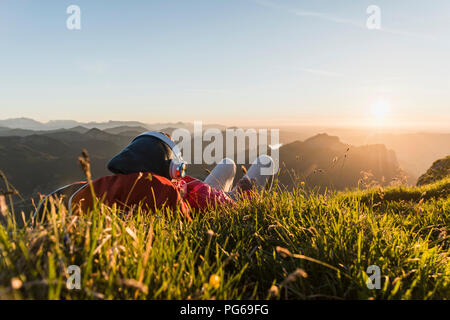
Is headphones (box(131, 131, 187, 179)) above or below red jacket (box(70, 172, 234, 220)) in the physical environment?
above

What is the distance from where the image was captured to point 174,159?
14.2ft

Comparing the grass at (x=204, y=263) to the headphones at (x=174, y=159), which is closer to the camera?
the grass at (x=204, y=263)

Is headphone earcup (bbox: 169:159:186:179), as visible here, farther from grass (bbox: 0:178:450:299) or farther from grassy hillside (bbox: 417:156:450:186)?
grassy hillside (bbox: 417:156:450:186)

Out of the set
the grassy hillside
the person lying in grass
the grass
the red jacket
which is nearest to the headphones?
the person lying in grass

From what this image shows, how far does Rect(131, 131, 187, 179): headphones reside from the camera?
418 cm

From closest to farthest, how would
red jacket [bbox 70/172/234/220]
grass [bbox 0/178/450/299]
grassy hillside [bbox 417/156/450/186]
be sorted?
1. grass [bbox 0/178/450/299]
2. red jacket [bbox 70/172/234/220]
3. grassy hillside [bbox 417/156/450/186]

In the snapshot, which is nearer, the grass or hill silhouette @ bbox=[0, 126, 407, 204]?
the grass

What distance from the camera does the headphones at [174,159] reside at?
13.7 feet

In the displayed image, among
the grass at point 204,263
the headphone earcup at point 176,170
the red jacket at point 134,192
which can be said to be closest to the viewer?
the grass at point 204,263

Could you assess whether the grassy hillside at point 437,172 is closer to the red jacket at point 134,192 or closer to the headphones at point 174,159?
the headphones at point 174,159

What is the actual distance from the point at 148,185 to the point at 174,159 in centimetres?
88

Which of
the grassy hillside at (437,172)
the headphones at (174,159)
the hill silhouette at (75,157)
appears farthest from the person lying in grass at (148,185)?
the hill silhouette at (75,157)

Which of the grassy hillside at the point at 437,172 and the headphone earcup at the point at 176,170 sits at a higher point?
the headphone earcup at the point at 176,170

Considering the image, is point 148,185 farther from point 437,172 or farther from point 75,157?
point 75,157
